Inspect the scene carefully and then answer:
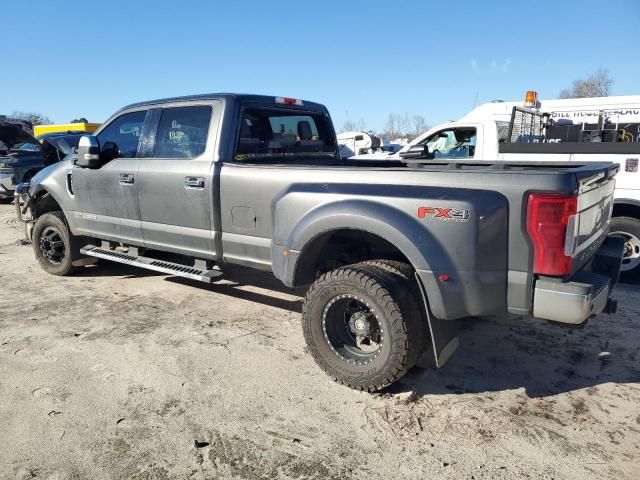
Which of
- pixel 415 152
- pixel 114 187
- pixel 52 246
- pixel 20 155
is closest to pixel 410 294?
pixel 114 187

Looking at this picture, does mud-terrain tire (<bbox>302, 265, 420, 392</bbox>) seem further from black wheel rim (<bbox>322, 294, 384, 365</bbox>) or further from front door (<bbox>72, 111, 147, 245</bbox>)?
front door (<bbox>72, 111, 147, 245</bbox>)

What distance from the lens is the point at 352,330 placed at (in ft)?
11.0

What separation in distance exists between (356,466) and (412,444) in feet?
1.20

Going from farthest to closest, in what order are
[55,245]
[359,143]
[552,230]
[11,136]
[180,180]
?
[359,143] → [11,136] → [55,245] → [180,180] → [552,230]

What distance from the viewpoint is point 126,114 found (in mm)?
4992

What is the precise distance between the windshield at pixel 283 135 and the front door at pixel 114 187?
1.14 metres

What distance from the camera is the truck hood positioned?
39.7 ft

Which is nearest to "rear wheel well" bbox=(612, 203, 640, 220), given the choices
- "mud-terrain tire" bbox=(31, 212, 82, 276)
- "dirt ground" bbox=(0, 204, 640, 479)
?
"dirt ground" bbox=(0, 204, 640, 479)

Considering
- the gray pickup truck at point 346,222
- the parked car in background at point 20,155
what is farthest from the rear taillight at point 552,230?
the parked car in background at point 20,155

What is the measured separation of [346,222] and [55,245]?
4.21 m

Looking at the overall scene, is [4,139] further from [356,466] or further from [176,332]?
[356,466]

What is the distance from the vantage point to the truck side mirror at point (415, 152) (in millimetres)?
6359

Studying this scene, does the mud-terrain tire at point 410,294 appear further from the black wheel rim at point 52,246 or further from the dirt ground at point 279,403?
the black wheel rim at point 52,246

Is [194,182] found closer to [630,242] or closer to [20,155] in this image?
[630,242]
